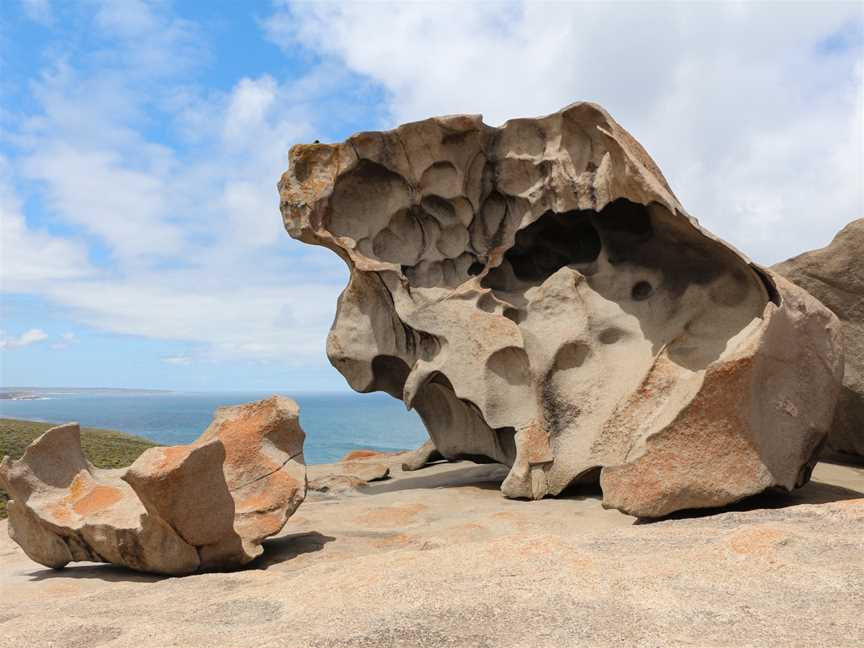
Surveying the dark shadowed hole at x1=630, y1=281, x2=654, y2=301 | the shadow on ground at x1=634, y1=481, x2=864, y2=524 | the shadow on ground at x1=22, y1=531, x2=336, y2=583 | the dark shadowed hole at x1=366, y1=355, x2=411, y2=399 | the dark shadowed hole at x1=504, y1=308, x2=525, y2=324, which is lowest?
the shadow on ground at x1=22, y1=531, x2=336, y2=583

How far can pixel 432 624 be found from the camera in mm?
2486

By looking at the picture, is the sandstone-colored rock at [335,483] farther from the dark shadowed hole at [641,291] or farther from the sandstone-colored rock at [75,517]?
the dark shadowed hole at [641,291]

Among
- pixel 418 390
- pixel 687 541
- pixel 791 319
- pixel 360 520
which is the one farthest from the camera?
pixel 418 390

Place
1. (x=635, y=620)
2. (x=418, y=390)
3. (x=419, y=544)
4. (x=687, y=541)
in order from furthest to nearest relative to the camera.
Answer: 1. (x=418, y=390)
2. (x=419, y=544)
3. (x=687, y=541)
4. (x=635, y=620)

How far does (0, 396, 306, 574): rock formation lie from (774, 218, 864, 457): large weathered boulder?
4.92 meters

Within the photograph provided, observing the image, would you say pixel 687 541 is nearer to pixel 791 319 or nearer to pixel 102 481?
pixel 791 319

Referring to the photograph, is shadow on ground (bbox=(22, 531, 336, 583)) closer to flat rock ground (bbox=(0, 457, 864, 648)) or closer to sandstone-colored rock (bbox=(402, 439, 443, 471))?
flat rock ground (bbox=(0, 457, 864, 648))

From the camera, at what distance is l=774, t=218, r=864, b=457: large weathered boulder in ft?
22.1

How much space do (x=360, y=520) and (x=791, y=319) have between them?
3.46 m

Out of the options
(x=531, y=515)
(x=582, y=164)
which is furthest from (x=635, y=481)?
(x=582, y=164)

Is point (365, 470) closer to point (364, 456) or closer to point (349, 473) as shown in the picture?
point (349, 473)

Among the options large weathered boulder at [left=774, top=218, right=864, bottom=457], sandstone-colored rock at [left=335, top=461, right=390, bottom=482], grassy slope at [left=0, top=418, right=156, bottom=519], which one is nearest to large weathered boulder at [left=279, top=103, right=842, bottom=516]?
sandstone-colored rock at [left=335, top=461, right=390, bottom=482]

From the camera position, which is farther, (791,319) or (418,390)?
(418,390)

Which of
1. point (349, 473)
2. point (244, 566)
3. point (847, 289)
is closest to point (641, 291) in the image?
point (847, 289)
